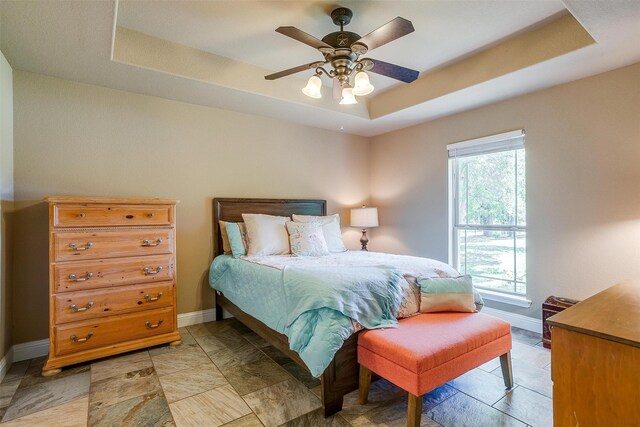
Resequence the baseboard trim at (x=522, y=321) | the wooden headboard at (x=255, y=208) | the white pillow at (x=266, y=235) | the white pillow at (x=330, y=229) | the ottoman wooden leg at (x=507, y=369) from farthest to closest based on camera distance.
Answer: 1. the white pillow at (x=330, y=229)
2. the wooden headboard at (x=255, y=208)
3. the white pillow at (x=266, y=235)
4. the baseboard trim at (x=522, y=321)
5. the ottoman wooden leg at (x=507, y=369)

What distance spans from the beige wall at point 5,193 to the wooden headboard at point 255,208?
1.65 metres

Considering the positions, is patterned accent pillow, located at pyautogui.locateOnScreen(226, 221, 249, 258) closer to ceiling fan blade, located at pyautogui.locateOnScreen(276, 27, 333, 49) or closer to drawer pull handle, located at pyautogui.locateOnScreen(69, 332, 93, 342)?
drawer pull handle, located at pyautogui.locateOnScreen(69, 332, 93, 342)

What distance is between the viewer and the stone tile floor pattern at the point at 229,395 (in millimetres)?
1812

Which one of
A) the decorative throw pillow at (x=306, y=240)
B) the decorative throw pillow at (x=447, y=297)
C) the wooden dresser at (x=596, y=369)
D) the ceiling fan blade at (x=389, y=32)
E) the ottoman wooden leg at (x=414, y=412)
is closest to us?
the wooden dresser at (x=596, y=369)

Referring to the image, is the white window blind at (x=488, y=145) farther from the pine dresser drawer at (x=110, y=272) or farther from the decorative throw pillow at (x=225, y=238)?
the pine dresser drawer at (x=110, y=272)

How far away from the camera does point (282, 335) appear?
→ 7.25 ft

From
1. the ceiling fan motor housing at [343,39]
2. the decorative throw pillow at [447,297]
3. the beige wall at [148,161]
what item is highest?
the ceiling fan motor housing at [343,39]

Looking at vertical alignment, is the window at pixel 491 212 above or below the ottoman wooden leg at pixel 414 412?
above

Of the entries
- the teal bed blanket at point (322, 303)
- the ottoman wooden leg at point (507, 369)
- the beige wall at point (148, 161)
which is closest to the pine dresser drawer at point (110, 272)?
the beige wall at point (148, 161)

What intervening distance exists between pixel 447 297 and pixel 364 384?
822mm

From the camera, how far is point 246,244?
3.34m

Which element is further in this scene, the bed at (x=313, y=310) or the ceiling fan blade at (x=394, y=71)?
the ceiling fan blade at (x=394, y=71)

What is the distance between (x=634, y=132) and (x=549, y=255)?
122 centimetres

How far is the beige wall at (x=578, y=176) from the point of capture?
260cm
